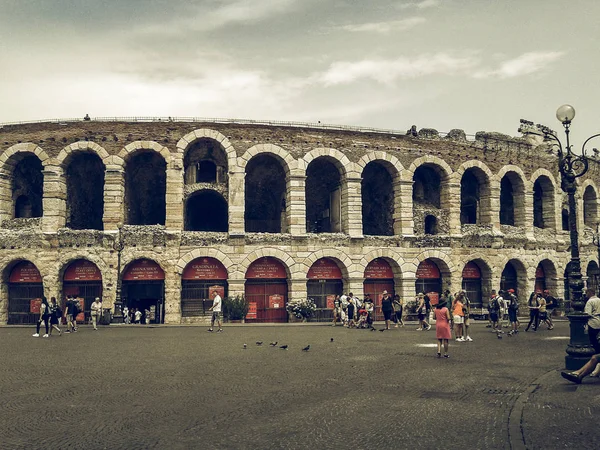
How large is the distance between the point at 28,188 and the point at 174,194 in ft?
30.9

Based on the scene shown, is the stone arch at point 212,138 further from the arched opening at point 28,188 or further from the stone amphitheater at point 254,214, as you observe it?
the arched opening at point 28,188

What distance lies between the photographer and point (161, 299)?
26594 millimetres

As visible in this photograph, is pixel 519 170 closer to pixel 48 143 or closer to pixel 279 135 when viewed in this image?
pixel 279 135

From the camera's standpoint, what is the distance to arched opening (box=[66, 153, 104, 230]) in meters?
27.9

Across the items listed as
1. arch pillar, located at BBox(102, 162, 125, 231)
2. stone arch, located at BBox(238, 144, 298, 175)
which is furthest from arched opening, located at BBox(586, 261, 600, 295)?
arch pillar, located at BBox(102, 162, 125, 231)

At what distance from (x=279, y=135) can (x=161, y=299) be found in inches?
437

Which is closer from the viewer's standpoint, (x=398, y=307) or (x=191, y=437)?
(x=191, y=437)

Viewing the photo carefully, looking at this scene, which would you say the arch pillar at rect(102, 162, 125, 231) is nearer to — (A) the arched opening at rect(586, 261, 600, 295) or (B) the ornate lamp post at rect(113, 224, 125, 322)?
(B) the ornate lamp post at rect(113, 224, 125, 322)

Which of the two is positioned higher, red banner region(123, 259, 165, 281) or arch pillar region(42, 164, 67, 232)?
arch pillar region(42, 164, 67, 232)

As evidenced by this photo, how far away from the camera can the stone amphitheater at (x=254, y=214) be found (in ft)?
85.8

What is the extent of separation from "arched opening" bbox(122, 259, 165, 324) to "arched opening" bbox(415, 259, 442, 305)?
1495 centimetres

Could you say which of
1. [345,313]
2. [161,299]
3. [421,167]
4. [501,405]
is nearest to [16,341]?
[161,299]

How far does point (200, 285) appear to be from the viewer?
87.5ft

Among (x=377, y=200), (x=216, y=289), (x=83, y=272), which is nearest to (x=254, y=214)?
(x=216, y=289)
